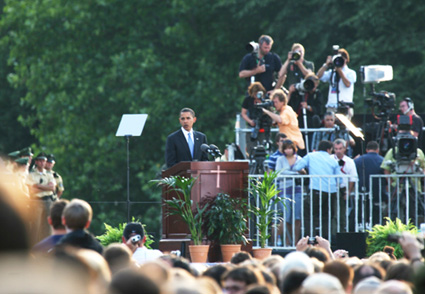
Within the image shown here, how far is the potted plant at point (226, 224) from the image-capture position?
11.3 m

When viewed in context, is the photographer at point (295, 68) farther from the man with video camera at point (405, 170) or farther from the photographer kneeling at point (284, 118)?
the man with video camera at point (405, 170)

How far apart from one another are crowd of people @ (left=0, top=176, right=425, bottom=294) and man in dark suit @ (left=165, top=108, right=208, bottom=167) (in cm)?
308

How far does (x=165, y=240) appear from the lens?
11984mm

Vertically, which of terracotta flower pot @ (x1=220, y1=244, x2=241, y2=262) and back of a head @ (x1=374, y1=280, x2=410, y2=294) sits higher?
back of a head @ (x1=374, y1=280, x2=410, y2=294)

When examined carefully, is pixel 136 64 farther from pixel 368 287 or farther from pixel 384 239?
pixel 368 287

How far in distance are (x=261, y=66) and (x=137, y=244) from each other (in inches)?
293

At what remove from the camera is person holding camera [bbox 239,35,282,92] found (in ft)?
53.7

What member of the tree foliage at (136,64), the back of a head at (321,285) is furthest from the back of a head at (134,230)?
the tree foliage at (136,64)

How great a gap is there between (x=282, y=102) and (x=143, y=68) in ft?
43.9

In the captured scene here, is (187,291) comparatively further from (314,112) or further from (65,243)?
(314,112)

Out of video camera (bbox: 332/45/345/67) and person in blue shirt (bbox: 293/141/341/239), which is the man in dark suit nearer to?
person in blue shirt (bbox: 293/141/341/239)

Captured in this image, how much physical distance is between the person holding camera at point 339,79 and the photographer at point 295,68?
13.7 inches

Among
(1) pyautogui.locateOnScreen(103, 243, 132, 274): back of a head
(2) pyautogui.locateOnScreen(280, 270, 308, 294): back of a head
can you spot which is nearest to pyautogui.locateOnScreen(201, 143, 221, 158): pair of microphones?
(1) pyautogui.locateOnScreen(103, 243, 132, 274): back of a head

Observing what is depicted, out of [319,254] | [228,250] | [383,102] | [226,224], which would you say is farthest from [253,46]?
[319,254]
